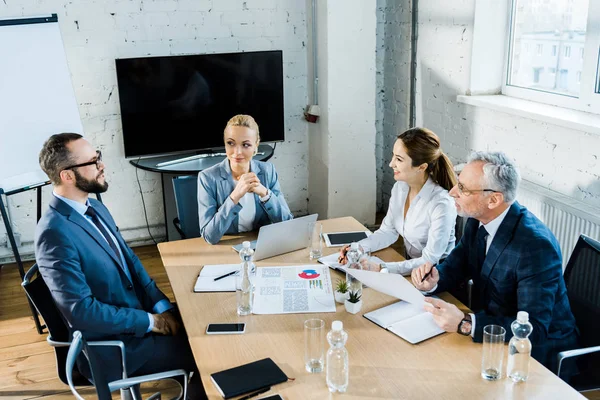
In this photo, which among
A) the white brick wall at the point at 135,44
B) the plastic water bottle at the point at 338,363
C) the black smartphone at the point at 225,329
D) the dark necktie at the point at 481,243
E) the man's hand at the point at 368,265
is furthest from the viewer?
the white brick wall at the point at 135,44

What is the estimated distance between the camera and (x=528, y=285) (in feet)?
6.66

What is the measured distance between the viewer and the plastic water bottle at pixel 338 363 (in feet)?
5.52

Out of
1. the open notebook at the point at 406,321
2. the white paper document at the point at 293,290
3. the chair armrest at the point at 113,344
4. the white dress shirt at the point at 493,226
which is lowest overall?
the chair armrest at the point at 113,344

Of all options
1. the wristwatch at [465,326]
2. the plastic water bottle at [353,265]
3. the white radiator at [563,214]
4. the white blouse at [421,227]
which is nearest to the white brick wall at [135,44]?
the white radiator at [563,214]

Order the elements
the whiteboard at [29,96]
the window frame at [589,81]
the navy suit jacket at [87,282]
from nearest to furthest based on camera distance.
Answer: the navy suit jacket at [87,282], the window frame at [589,81], the whiteboard at [29,96]

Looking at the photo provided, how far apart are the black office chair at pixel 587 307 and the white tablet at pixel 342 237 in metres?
0.94

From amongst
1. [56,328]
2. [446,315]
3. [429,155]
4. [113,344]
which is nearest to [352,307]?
[446,315]

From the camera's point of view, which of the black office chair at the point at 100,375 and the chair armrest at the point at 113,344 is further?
the chair armrest at the point at 113,344

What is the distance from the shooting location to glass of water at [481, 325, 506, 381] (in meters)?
1.72

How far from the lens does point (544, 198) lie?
3.30 meters

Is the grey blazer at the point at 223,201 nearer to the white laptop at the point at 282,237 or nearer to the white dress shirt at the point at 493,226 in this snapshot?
the white laptop at the point at 282,237

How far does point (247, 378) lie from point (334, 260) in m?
0.91

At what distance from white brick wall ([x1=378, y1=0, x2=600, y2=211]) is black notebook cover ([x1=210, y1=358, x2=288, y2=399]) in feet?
6.77

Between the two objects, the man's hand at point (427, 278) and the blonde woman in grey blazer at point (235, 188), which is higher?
the blonde woman in grey blazer at point (235, 188)
